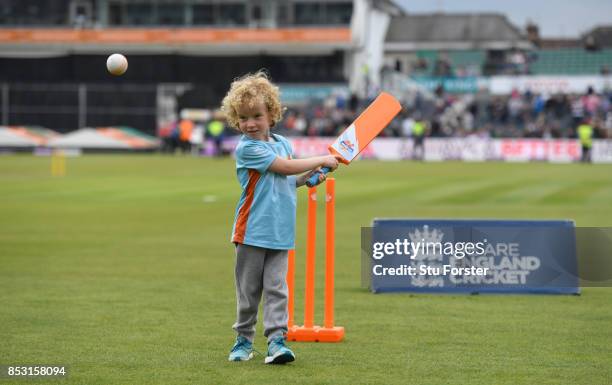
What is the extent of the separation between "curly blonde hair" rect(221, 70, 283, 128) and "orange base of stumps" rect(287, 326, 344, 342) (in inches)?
77.2

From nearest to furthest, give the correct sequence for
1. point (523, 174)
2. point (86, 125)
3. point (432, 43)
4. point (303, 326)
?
point (303, 326) → point (523, 174) → point (86, 125) → point (432, 43)

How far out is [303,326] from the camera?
9500mm

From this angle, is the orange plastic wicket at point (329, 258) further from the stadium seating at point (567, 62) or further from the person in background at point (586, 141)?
the stadium seating at point (567, 62)

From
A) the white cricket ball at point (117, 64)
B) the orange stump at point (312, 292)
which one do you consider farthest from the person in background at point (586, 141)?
the orange stump at point (312, 292)

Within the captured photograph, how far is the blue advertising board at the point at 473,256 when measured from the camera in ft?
36.9

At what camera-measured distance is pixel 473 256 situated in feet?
37.4

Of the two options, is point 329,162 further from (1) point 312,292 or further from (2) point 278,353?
(1) point 312,292

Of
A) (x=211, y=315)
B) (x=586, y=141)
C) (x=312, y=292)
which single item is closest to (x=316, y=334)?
(x=312, y=292)

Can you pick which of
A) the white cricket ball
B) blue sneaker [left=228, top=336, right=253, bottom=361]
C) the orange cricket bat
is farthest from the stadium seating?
blue sneaker [left=228, top=336, right=253, bottom=361]

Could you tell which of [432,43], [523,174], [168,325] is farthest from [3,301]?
[432,43]

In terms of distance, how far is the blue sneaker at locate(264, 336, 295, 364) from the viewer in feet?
26.6

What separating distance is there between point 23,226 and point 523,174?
2252 cm

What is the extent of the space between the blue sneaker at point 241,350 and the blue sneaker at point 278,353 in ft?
0.69

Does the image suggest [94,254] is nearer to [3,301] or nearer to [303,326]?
[3,301]
